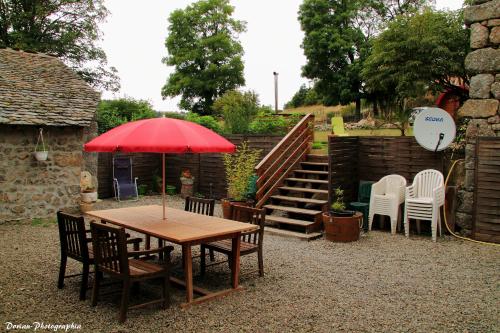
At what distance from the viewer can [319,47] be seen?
30.5 metres

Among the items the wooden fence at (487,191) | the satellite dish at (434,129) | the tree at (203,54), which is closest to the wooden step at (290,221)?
the satellite dish at (434,129)

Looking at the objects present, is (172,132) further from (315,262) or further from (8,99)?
(8,99)


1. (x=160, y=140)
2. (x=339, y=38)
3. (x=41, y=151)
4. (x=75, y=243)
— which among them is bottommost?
(x=75, y=243)

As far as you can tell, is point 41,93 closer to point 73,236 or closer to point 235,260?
point 73,236

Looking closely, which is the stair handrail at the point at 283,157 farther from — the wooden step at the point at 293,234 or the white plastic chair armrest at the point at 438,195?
the white plastic chair armrest at the point at 438,195

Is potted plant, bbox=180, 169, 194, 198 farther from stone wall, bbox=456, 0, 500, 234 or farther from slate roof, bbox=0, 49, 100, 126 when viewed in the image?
stone wall, bbox=456, 0, 500, 234

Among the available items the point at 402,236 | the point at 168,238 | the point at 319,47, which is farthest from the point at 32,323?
the point at 319,47

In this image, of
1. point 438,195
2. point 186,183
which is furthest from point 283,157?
point 186,183

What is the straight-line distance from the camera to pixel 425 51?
15.1 m

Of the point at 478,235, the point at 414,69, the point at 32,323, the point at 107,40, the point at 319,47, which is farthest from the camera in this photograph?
the point at 319,47

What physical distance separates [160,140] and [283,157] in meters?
5.48

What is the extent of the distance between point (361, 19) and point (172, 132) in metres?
29.7

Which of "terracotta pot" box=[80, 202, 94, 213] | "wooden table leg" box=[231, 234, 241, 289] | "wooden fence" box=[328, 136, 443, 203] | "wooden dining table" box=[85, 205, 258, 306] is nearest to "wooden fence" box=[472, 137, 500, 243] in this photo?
"wooden fence" box=[328, 136, 443, 203]

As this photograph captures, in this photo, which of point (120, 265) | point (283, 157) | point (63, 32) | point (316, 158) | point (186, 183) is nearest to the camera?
point (120, 265)
